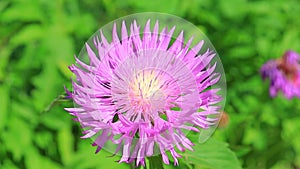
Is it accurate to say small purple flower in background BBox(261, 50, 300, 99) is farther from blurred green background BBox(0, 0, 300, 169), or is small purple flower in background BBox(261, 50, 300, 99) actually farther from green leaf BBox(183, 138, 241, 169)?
green leaf BBox(183, 138, 241, 169)

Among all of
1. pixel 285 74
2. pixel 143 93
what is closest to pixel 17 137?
pixel 143 93

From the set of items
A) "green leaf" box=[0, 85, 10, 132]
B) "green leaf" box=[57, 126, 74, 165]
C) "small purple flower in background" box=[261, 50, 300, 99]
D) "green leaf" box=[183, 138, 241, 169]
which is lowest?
"green leaf" box=[57, 126, 74, 165]

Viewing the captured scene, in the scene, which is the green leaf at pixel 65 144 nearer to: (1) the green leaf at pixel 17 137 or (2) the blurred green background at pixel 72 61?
(2) the blurred green background at pixel 72 61

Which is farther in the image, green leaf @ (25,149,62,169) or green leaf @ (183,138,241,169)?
green leaf @ (25,149,62,169)

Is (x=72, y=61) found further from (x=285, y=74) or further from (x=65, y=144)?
(x=285, y=74)

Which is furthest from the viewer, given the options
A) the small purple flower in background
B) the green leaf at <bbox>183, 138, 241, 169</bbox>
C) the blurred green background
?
the small purple flower in background

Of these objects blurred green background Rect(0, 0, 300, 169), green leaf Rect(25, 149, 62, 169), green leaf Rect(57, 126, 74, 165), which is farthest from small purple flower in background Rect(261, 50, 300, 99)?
green leaf Rect(25, 149, 62, 169)
